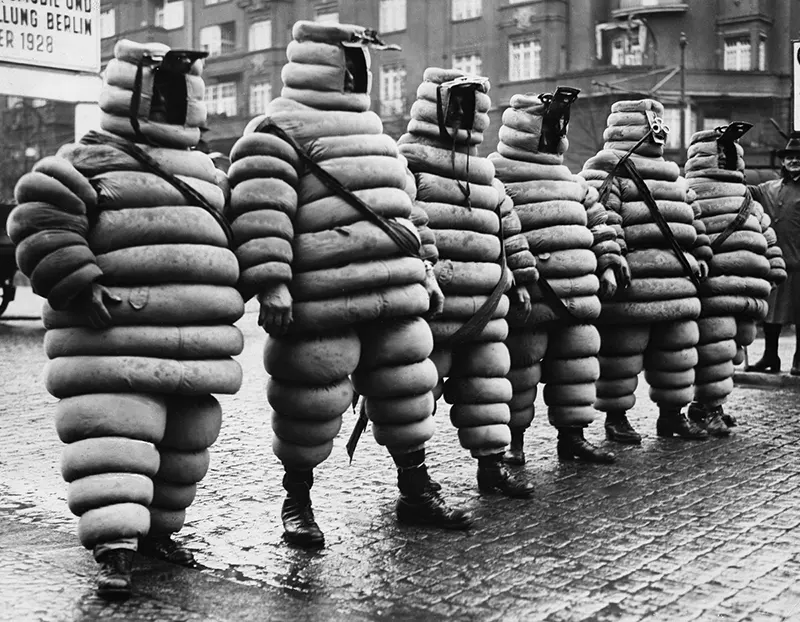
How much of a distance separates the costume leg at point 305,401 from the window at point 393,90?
1561 inches

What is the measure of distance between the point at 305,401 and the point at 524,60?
127 feet

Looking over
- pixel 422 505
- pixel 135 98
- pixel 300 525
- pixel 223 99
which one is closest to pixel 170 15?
pixel 223 99

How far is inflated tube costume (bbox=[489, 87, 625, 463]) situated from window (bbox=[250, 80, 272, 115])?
143 ft

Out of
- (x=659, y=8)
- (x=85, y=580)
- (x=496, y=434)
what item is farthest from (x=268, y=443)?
(x=659, y=8)

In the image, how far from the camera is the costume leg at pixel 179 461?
15.1 feet

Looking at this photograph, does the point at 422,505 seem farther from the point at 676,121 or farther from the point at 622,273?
the point at 676,121

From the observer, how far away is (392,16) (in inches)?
1780

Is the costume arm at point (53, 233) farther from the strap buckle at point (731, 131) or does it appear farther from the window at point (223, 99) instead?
the window at point (223, 99)

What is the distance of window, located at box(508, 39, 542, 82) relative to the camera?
138 ft

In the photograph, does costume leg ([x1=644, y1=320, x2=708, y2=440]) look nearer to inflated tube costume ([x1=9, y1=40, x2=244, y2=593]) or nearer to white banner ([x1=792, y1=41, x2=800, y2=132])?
inflated tube costume ([x1=9, y1=40, x2=244, y2=593])

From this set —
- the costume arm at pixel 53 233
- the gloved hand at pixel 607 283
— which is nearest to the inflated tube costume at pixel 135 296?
the costume arm at pixel 53 233

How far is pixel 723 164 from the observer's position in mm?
8344

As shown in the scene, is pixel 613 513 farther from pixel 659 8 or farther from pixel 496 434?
pixel 659 8

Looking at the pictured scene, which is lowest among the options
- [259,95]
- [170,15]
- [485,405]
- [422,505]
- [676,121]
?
[422,505]
